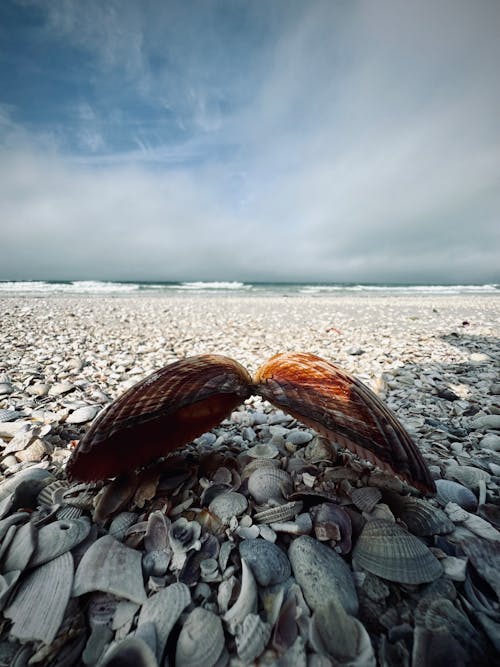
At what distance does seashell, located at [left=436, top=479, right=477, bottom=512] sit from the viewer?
1.43 metres

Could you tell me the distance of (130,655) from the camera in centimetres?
88

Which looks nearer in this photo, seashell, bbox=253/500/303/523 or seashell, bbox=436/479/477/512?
seashell, bbox=253/500/303/523

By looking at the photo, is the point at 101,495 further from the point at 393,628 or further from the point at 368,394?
the point at 368,394

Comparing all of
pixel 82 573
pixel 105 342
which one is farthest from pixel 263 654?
pixel 105 342

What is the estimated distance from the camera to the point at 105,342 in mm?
5551

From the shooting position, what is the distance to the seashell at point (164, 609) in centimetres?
93

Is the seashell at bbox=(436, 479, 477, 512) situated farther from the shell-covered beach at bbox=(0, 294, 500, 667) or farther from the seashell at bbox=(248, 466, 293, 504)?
the seashell at bbox=(248, 466, 293, 504)

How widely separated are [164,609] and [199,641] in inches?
6.2

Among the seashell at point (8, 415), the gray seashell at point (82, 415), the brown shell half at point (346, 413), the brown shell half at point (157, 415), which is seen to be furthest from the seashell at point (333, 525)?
the seashell at point (8, 415)

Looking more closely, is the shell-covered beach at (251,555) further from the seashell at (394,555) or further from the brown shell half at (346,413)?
the brown shell half at (346,413)

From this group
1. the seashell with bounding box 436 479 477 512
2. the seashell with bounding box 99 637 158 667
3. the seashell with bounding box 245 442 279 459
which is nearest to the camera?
the seashell with bounding box 99 637 158 667

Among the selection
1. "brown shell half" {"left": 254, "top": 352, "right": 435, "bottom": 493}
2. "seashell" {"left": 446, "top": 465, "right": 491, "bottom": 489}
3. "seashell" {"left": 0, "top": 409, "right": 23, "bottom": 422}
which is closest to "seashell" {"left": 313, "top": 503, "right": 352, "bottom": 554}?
"brown shell half" {"left": 254, "top": 352, "right": 435, "bottom": 493}

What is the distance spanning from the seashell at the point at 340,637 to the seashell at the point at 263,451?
864mm

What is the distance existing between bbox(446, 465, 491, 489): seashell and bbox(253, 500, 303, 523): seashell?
0.98 metres
